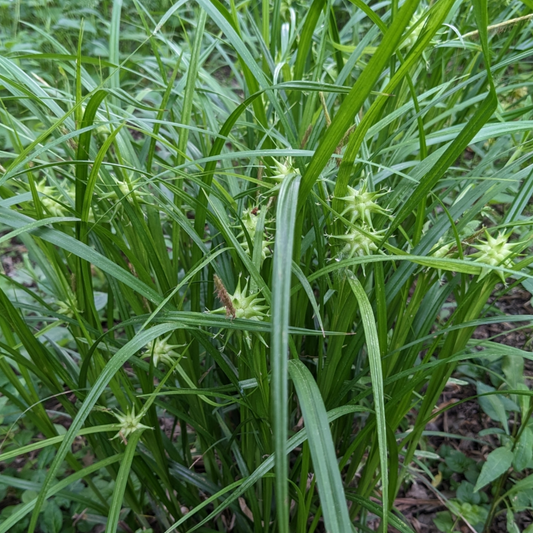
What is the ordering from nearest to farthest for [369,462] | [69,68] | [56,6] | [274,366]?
[274,366], [369,462], [69,68], [56,6]

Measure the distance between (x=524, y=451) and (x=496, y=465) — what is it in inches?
2.2

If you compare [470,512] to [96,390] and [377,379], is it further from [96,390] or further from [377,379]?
[96,390]

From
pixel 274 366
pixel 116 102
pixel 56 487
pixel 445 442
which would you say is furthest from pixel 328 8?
pixel 445 442

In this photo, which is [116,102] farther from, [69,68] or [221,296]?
[221,296]

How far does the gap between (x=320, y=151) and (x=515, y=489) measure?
29.9 inches

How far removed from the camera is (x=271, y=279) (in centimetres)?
49

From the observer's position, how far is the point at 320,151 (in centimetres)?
40

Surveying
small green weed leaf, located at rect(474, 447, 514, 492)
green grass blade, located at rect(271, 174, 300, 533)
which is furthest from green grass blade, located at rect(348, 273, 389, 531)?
small green weed leaf, located at rect(474, 447, 514, 492)

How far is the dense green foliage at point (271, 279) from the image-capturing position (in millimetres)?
425

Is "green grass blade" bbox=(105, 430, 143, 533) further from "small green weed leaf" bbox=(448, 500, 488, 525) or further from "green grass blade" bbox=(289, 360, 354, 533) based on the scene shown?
"small green weed leaf" bbox=(448, 500, 488, 525)

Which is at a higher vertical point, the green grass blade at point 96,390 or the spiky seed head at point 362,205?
the spiky seed head at point 362,205

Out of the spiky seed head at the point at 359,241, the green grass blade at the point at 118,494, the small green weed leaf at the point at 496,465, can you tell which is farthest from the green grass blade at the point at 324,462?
the small green weed leaf at the point at 496,465

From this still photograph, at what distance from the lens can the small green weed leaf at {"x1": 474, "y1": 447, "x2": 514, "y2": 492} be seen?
0.77 metres

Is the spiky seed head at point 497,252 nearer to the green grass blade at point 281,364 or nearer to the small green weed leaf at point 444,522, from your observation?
the green grass blade at point 281,364
